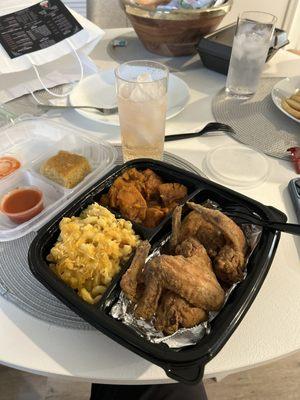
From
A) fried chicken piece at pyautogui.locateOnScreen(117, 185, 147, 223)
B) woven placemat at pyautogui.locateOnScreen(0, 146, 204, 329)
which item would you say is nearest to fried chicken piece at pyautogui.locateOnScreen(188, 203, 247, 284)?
fried chicken piece at pyautogui.locateOnScreen(117, 185, 147, 223)

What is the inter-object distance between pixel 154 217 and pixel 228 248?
18cm

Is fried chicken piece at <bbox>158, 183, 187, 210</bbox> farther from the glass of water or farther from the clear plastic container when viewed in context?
the glass of water

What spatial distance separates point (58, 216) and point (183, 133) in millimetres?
511

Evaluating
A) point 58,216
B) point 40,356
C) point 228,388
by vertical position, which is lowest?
point 228,388

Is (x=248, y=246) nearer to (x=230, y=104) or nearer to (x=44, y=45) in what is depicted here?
(x=230, y=104)

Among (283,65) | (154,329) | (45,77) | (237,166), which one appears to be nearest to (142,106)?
(237,166)

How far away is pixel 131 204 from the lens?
0.76 meters

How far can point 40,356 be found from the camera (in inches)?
22.6

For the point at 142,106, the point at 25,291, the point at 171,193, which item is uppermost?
the point at 142,106

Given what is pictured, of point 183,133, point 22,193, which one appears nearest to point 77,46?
point 183,133

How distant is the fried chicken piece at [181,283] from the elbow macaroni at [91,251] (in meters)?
0.08

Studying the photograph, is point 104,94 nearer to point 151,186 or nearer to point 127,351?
point 151,186

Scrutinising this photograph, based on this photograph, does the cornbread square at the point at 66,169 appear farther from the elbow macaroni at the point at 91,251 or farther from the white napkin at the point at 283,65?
the white napkin at the point at 283,65

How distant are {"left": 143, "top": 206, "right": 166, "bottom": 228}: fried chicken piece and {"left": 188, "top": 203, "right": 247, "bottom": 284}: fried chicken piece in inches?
3.9
